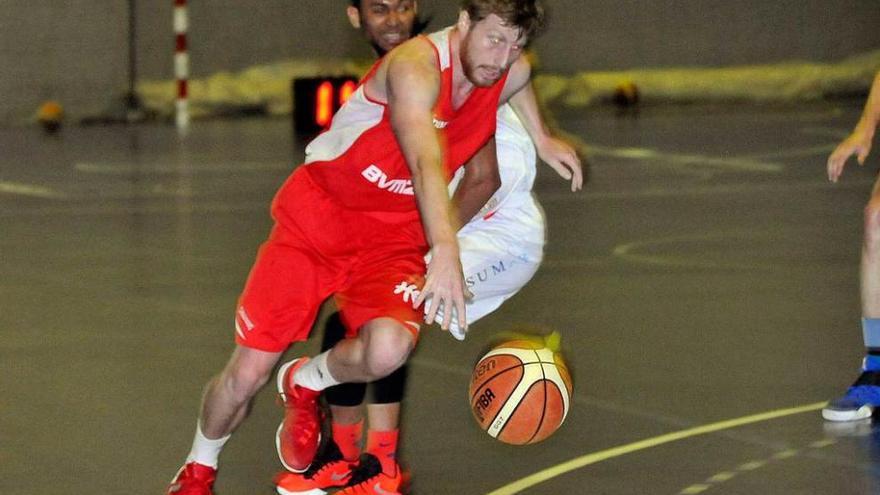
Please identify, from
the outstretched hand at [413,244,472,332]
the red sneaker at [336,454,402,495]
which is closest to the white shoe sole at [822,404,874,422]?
the red sneaker at [336,454,402,495]

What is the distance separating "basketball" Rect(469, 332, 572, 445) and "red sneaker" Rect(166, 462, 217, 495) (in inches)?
31.5

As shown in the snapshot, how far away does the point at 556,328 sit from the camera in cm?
752

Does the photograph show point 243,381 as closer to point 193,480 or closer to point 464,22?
point 193,480

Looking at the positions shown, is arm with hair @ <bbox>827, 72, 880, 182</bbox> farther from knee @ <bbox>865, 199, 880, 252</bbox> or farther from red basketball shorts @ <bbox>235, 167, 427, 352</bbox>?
red basketball shorts @ <bbox>235, 167, 427, 352</bbox>

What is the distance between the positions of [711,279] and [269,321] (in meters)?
4.59

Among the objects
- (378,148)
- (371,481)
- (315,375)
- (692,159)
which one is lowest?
(692,159)

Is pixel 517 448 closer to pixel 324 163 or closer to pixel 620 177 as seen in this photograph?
pixel 324 163

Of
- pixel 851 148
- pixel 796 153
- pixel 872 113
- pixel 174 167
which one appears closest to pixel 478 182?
pixel 851 148

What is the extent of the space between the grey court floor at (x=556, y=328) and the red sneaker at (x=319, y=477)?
0.10 m

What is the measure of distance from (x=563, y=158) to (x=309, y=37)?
13.6 meters

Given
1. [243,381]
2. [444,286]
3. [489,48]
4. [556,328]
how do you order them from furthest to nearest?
[556,328] → [243,381] → [489,48] → [444,286]

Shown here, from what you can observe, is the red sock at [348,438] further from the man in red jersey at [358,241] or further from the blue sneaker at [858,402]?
the blue sneaker at [858,402]

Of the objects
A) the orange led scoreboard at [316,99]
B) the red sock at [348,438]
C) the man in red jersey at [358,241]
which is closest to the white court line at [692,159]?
the orange led scoreboard at [316,99]

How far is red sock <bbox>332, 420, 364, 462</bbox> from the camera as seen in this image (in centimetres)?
508
